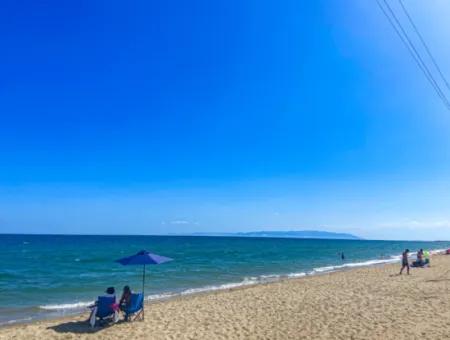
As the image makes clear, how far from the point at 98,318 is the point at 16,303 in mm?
8855

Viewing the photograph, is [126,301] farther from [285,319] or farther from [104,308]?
[285,319]

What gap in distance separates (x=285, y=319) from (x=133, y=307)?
4552mm

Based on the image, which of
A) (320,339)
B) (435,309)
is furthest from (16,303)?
(435,309)

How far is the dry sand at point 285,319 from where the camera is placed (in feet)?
35.1

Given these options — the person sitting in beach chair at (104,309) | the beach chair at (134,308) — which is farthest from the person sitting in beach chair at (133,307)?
the person sitting in beach chair at (104,309)

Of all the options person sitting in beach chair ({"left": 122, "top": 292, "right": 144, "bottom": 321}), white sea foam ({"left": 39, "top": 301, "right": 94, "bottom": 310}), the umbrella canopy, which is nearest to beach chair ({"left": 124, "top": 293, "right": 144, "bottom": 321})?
person sitting in beach chair ({"left": 122, "top": 292, "right": 144, "bottom": 321})

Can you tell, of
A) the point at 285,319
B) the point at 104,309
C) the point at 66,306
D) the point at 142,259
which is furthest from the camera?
the point at 66,306

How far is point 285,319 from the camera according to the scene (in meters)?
12.5

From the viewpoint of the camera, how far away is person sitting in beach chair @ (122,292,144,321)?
1204cm

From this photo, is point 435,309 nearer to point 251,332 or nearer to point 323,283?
point 251,332

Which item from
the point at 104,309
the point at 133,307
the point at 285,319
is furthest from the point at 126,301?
the point at 285,319

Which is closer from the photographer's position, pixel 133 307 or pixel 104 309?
pixel 104 309

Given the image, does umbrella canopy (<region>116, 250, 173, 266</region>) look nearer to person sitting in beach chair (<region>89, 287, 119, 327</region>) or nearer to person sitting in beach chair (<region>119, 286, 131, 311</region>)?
person sitting in beach chair (<region>119, 286, 131, 311</region>)

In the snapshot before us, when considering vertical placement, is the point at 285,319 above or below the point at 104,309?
below
